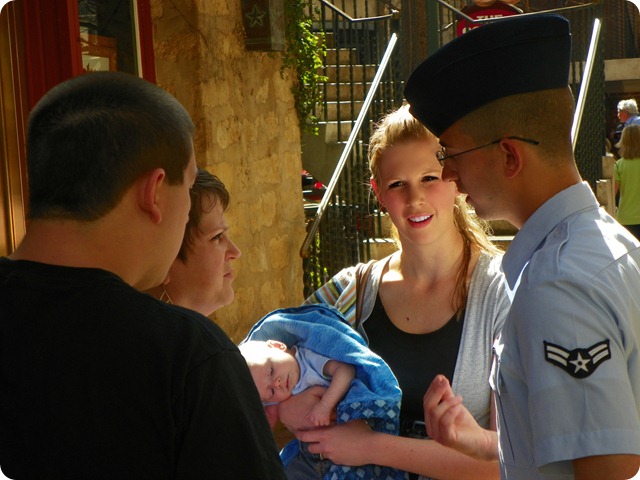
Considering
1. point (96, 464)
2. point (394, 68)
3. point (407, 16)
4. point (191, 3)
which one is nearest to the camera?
point (96, 464)

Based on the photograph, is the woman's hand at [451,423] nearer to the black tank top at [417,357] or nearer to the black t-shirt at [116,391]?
the black tank top at [417,357]

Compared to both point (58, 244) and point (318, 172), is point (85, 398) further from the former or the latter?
point (318, 172)

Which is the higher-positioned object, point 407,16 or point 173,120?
point 407,16

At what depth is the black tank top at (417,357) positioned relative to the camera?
259 centimetres

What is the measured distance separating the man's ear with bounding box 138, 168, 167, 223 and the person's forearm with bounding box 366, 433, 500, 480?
1313 millimetres

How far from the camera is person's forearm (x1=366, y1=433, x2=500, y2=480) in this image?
8.07ft

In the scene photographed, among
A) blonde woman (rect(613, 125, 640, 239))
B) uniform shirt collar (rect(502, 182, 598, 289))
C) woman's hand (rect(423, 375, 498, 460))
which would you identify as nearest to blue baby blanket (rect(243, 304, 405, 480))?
woman's hand (rect(423, 375, 498, 460))

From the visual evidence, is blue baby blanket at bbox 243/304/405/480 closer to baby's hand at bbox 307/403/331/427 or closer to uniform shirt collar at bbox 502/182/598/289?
baby's hand at bbox 307/403/331/427

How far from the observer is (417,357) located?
2.64 metres

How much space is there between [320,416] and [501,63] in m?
1.21

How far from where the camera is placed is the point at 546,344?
1637 millimetres

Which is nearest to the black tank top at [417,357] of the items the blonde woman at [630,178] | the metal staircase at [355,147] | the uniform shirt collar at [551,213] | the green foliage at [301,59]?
the uniform shirt collar at [551,213]

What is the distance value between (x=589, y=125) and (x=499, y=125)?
746 centimetres

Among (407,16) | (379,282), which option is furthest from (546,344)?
(407,16)
